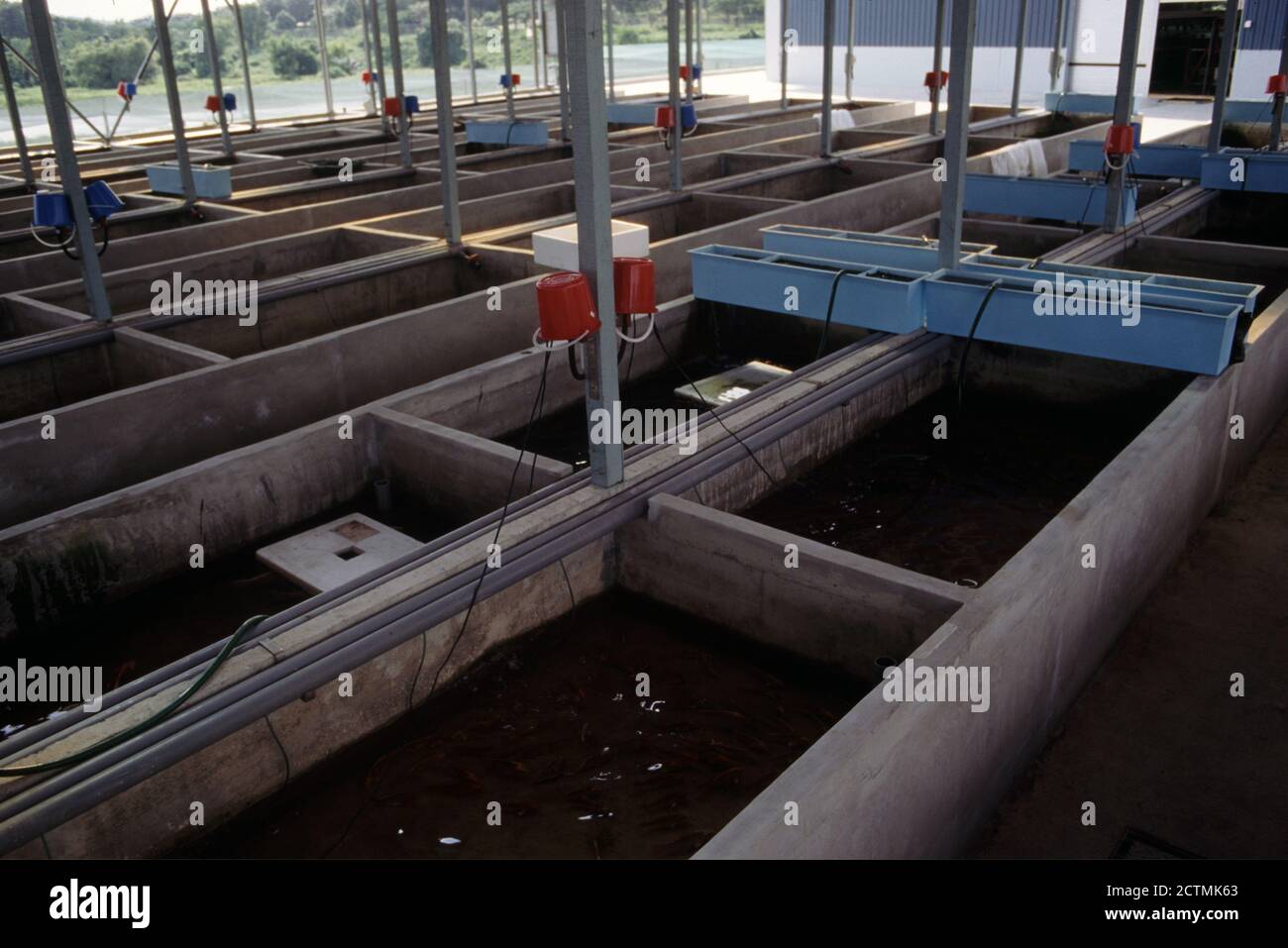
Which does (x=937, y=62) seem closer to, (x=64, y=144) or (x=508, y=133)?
(x=508, y=133)

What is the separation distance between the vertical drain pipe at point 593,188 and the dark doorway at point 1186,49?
22.4 metres

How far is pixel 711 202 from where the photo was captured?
9.52m

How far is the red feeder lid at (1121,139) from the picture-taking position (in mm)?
6918

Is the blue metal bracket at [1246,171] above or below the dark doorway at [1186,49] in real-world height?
below

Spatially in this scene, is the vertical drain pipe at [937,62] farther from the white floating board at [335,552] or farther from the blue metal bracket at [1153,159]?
the white floating board at [335,552]

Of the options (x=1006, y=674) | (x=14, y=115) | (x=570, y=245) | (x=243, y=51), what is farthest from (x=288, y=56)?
(x=1006, y=674)

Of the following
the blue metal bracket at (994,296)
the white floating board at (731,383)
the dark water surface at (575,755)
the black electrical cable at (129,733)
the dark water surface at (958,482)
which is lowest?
the dark water surface at (575,755)

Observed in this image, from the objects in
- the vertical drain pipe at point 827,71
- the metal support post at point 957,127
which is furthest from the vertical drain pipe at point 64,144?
the vertical drain pipe at point 827,71

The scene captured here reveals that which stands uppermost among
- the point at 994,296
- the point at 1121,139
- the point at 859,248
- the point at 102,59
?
the point at 102,59

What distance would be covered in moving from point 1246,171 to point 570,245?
789 cm

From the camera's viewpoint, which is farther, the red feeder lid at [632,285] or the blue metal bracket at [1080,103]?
the blue metal bracket at [1080,103]

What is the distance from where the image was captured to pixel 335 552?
4613 millimetres

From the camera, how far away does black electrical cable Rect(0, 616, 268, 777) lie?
8.84 feet
